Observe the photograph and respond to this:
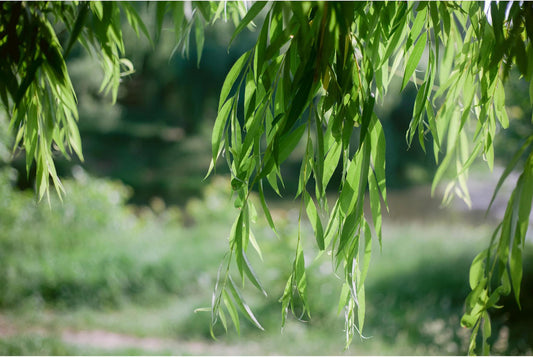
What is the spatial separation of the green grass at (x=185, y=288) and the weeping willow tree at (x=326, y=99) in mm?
1854

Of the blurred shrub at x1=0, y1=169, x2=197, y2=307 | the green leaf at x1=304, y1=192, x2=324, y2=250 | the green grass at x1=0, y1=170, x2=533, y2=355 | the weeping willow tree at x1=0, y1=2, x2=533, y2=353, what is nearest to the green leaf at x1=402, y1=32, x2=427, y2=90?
the weeping willow tree at x1=0, y1=2, x2=533, y2=353

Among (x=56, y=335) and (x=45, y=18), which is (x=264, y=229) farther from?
(x=45, y=18)

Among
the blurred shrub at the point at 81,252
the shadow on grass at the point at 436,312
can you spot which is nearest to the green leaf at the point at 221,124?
the shadow on grass at the point at 436,312

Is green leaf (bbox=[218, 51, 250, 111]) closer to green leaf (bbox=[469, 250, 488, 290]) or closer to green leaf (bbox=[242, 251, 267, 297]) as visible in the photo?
green leaf (bbox=[242, 251, 267, 297])

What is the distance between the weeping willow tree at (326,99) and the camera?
0.79 metres

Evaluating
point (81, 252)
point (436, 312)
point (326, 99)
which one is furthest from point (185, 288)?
point (326, 99)

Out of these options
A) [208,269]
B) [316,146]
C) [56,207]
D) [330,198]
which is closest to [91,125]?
[56,207]

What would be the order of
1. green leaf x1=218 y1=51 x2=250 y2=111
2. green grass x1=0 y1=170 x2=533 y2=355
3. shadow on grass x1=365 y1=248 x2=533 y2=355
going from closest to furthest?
green leaf x1=218 y1=51 x2=250 y2=111
shadow on grass x1=365 y1=248 x2=533 y2=355
green grass x1=0 y1=170 x2=533 y2=355

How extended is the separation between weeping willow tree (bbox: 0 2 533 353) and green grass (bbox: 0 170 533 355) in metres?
1.85

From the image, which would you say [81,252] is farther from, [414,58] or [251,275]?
[414,58]

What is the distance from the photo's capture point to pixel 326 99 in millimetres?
854

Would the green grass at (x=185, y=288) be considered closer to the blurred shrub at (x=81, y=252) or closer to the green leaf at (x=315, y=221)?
the blurred shrub at (x=81, y=252)

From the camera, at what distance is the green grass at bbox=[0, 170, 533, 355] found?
3000mm

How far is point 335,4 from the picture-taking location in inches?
29.7
